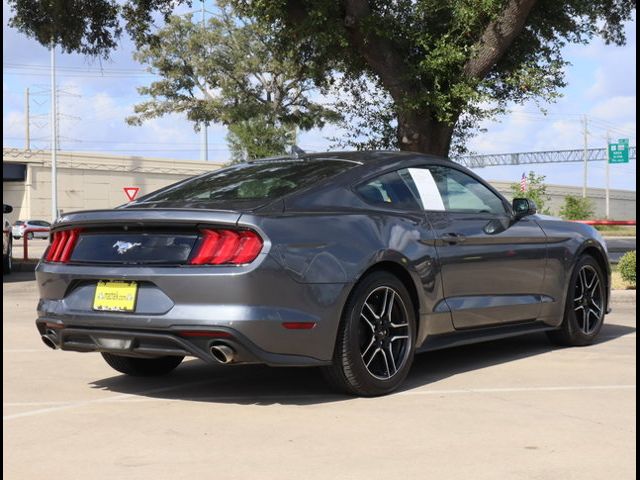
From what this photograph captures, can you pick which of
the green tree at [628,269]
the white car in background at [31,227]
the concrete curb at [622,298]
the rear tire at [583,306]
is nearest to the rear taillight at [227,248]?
the rear tire at [583,306]

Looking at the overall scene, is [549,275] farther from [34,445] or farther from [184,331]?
[34,445]

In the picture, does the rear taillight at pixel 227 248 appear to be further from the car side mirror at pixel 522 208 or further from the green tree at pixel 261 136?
the green tree at pixel 261 136

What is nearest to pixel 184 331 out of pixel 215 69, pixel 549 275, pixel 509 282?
pixel 509 282

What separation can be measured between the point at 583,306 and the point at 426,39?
1056 cm

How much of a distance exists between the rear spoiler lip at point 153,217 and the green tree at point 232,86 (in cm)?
3380

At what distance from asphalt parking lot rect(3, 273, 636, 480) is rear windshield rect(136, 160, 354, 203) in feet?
3.93

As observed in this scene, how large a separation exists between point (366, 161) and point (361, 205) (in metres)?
0.54

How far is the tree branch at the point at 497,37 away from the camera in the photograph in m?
16.3

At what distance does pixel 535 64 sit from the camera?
1817cm

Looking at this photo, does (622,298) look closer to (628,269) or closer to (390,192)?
(628,269)

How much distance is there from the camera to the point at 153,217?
216 inches

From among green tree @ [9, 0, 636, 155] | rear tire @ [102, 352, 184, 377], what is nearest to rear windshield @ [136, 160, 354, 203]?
rear tire @ [102, 352, 184, 377]

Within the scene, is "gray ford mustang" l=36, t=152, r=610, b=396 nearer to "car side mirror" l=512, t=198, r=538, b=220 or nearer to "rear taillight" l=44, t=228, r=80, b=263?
"rear taillight" l=44, t=228, r=80, b=263

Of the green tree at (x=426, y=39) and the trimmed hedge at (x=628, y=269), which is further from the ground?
the green tree at (x=426, y=39)
